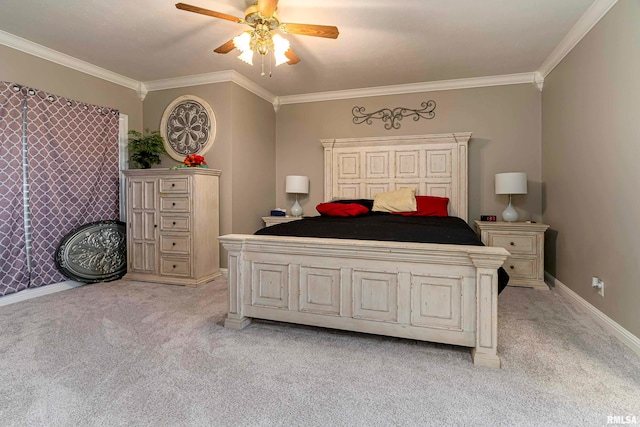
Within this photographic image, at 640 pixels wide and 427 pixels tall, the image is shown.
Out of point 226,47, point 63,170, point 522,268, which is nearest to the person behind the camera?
A: point 226,47

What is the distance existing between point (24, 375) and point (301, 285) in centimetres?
162

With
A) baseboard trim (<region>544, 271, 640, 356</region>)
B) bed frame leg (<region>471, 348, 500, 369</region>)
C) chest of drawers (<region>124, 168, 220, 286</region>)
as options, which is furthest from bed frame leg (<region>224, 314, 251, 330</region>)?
baseboard trim (<region>544, 271, 640, 356</region>)

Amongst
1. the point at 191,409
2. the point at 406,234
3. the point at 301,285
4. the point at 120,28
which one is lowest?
the point at 191,409

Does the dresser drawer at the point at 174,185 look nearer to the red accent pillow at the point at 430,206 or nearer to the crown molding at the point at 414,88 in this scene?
the crown molding at the point at 414,88

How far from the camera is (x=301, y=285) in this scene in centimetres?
239

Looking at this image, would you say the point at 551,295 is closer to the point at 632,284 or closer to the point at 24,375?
the point at 632,284

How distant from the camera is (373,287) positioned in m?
2.22

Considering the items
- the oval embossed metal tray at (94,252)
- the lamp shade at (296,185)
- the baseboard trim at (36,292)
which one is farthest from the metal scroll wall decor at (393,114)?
the baseboard trim at (36,292)

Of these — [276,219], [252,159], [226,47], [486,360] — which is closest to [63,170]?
[252,159]

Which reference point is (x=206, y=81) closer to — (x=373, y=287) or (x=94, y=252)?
(x=94, y=252)

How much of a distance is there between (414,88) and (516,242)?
7.59ft

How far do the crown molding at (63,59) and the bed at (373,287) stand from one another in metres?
2.91

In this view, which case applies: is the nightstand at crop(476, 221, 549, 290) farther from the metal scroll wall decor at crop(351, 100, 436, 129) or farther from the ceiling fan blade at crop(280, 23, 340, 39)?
the ceiling fan blade at crop(280, 23, 340, 39)

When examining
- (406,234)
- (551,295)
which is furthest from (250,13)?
(551,295)
